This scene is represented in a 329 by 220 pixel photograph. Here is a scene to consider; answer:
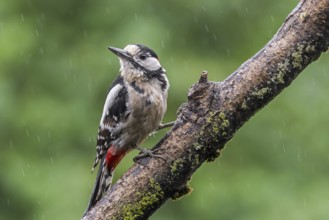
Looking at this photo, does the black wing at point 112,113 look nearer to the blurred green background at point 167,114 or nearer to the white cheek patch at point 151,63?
the white cheek patch at point 151,63

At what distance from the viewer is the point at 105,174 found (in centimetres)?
511

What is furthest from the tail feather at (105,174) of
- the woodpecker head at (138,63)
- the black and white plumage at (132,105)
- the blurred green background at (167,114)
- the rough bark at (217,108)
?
the blurred green background at (167,114)

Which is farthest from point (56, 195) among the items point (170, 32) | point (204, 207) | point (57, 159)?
point (170, 32)

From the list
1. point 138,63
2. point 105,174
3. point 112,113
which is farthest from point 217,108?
point 112,113

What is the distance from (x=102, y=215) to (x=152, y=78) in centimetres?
150

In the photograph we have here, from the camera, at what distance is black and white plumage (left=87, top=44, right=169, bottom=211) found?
532 cm

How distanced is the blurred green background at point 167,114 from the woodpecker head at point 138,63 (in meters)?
2.16

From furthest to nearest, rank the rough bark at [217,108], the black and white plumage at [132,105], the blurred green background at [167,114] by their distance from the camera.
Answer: the blurred green background at [167,114]
the black and white plumage at [132,105]
the rough bark at [217,108]

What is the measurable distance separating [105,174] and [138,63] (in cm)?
76

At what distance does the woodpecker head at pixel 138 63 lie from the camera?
5.36 metres

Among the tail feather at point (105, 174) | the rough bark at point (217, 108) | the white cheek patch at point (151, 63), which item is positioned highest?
the white cheek patch at point (151, 63)

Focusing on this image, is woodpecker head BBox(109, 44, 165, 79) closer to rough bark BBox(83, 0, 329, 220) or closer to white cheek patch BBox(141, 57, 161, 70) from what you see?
white cheek patch BBox(141, 57, 161, 70)

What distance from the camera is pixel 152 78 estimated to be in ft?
17.6

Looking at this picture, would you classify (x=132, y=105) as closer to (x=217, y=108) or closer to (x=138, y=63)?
(x=138, y=63)
